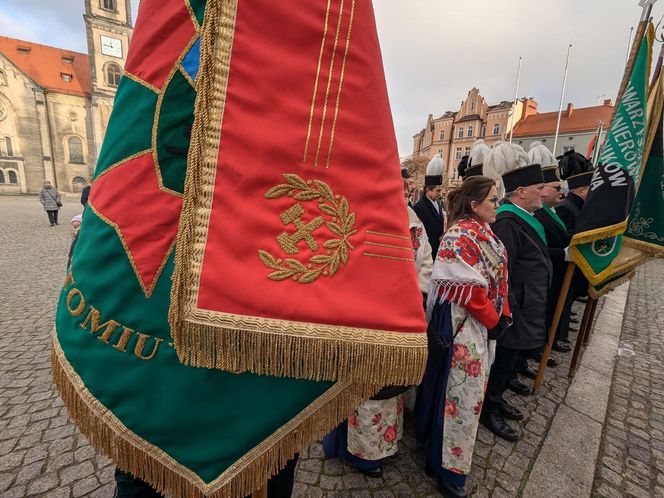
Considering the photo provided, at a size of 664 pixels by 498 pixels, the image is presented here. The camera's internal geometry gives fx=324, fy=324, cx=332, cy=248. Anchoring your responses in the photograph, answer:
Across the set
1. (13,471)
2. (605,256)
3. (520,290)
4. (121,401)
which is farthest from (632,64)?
(13,471)

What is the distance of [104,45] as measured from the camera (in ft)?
117

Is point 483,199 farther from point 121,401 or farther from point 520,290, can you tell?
point 121,401

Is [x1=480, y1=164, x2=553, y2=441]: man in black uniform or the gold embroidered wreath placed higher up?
the gold embroidered wreath

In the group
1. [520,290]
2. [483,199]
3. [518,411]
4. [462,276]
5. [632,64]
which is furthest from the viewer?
[632,64]

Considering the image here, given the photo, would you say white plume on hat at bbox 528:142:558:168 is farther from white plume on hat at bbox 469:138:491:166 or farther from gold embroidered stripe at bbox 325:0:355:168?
gold embroidered stripe at bbox 325:0:355:168

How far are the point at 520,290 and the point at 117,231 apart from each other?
311 cm

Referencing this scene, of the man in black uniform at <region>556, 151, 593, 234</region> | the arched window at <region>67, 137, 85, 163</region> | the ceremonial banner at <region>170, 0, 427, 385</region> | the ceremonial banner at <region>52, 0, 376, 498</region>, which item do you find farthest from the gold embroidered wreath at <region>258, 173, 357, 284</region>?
the arched window at <region>67, 137, 85, 163</region>

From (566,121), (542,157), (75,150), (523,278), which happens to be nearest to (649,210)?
(542,157)

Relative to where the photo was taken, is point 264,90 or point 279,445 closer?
point 264,90

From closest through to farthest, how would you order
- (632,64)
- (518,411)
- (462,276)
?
(462,276) → (518,411) → (632,64)

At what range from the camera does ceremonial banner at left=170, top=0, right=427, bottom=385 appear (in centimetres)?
79

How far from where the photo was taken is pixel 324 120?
2.81 ft

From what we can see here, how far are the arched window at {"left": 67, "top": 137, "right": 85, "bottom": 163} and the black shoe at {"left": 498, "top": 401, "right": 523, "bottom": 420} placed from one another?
49111 millimetres

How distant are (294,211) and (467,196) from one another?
1.91 m
